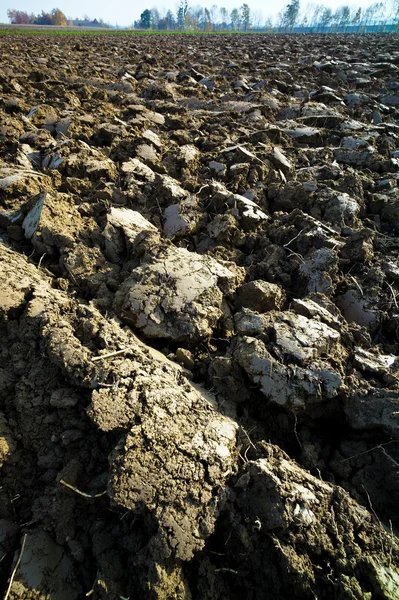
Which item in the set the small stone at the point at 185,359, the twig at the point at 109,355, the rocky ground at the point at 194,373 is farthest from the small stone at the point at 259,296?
the twig at the point at 109,355

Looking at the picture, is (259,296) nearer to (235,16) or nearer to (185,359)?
(185,359)

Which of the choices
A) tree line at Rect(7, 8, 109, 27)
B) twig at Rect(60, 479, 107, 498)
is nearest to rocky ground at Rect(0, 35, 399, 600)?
twig at Rect(60, 479, 107, 498)

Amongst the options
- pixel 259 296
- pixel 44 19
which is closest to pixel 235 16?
pixel 44 19

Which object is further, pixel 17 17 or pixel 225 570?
pixel 17 17

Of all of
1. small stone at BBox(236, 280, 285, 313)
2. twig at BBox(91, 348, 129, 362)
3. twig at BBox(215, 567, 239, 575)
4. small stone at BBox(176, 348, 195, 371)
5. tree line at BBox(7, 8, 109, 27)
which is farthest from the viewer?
tree line at BBox(7, 8, 109, 27)

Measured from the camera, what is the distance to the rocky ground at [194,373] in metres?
1.37

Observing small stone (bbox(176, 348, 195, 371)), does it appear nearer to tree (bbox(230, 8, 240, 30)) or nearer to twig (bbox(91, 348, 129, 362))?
twig (bbox(91, 348, 129, 362))

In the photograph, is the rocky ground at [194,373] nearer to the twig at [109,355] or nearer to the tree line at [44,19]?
the twig at [109,355]

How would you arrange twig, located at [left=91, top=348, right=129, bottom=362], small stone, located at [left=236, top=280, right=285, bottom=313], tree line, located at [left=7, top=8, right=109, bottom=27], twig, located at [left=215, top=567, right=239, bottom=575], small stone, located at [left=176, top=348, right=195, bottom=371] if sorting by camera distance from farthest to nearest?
tree line, located at [left=7, top=8, right=109, bottom=27], small stone, located at [left=236, top=280, right=285, bottom=313], small stone, located at [left=176, top=348, right=195, bottom=371], twig, located at [left=91, top=348, right=129, bottom=362], twig, located at [left=215, top=567, right=239, bottom=575]

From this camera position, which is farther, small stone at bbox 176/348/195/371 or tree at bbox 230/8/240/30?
tree at bbox 230/8/240/30

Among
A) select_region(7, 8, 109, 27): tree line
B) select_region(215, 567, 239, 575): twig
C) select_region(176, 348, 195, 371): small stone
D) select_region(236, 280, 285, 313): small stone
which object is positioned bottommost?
select_region(215, 567, 239, 575): twig

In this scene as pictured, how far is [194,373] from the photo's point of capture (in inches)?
82.3

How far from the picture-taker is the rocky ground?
137 centimetres

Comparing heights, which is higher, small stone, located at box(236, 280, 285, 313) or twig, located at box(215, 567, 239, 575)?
small stone, located at box(236, 280, 285, 313)
